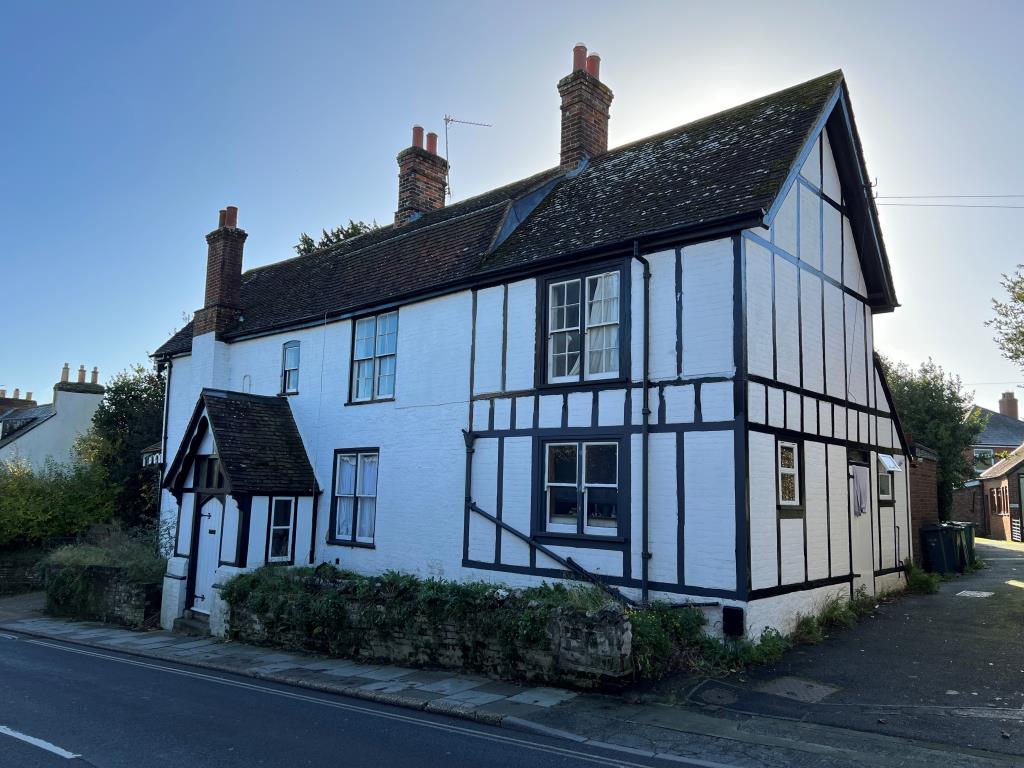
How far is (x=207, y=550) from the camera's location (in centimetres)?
1697

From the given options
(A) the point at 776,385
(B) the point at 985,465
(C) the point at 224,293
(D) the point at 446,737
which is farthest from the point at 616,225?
(B) the point at 985,465

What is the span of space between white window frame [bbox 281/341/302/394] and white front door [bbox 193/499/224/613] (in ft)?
11.3

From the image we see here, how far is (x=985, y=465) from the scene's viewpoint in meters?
49.3

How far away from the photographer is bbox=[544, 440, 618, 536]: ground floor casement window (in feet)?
40.5

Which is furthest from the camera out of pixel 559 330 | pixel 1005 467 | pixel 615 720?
pixel 1005 467

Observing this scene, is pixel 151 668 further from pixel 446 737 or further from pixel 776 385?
pixel 776 385

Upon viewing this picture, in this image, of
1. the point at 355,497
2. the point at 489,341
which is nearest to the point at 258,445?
the point at 355,497

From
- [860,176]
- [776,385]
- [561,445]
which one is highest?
[860,176]

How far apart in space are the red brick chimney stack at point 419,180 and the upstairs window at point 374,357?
6100 millimetres

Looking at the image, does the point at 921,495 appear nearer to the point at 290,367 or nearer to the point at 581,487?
the point at 581,487

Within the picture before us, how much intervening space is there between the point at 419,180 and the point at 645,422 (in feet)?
44.9

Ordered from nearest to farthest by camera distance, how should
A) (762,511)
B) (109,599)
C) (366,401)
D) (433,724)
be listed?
1. (433,724)
2. (762,511)
3. (366,401)
4. (109,599)

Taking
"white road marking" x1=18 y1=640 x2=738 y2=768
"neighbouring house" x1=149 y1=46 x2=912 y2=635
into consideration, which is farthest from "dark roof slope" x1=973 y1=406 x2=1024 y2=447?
"white road marking" x1=18 y1=640 x2=738 y2=768

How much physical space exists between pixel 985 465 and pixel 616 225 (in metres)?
47.2
